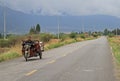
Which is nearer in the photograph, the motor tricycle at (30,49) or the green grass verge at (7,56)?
the motor tricycle at (30,49)

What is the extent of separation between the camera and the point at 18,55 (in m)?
33.1

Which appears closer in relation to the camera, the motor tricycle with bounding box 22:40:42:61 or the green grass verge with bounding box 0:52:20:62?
the motor tricycle with bounding box 22:40:42:61

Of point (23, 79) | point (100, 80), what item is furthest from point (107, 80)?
point (23, 79)

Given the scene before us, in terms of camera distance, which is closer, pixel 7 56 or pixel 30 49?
pixel 30 49

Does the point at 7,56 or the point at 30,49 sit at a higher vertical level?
the point at 30,49

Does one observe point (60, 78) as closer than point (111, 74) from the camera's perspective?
Yes

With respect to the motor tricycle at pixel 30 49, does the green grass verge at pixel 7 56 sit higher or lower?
lower

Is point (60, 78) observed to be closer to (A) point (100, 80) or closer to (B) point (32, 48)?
(A) point (100, 80)

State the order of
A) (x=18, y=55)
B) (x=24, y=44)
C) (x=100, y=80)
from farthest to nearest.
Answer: (x=18, y=55) < (x=24, y=44) < (x=100, y=80)

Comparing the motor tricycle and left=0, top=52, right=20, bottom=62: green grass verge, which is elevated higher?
the motor tricycle

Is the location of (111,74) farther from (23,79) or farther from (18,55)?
(18,55)

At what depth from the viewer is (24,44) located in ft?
88.8

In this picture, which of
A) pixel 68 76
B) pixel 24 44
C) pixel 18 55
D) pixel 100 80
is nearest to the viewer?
pixel 100 80

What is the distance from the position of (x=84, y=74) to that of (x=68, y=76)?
45.1 inches
